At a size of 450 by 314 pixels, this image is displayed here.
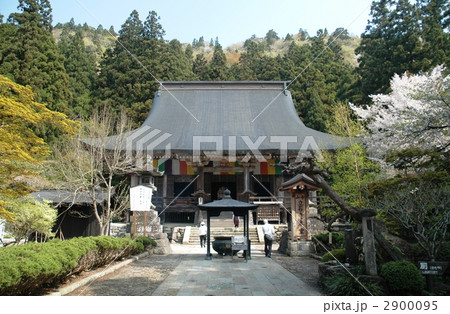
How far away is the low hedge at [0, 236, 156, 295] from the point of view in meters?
4.32

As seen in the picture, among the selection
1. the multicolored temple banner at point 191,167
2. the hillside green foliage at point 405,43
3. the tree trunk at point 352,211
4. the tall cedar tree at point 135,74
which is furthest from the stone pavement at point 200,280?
the tall cedar tree at point 135,74

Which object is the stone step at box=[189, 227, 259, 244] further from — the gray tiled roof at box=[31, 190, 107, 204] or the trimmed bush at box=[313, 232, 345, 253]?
the trimmed bush at box=[313, 232, 345, 253]

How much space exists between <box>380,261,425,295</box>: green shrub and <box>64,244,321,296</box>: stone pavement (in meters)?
1.27

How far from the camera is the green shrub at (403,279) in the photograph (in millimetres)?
5508

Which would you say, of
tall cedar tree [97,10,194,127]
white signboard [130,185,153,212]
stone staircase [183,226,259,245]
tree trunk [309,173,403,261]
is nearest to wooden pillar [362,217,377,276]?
tree trunk [309,173,403,261]

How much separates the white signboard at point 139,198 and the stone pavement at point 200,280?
2401mm

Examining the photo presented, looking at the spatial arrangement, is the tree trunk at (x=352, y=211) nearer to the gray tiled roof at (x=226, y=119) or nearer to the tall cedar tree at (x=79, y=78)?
the gray tiled roof at (x=226, y=119)

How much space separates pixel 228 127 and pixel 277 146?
4.10 meters

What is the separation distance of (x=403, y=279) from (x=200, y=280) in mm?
3857

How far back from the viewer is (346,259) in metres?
6.91

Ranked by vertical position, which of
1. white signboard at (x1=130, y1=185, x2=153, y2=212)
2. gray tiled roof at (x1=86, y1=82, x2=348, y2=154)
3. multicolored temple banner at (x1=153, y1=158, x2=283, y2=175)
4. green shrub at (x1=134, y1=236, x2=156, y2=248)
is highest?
gray tiled roof at (x1=86, y1=82, x2=348, y2=154)

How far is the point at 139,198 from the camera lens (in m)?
12.0

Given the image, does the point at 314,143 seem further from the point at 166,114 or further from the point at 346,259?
the point at 346,259

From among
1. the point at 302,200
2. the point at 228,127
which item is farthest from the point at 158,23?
the point at 302,200
